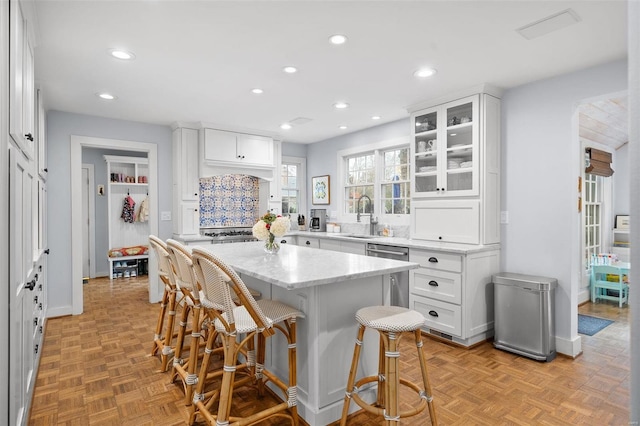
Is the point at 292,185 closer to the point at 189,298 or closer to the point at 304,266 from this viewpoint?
the point at 189,298

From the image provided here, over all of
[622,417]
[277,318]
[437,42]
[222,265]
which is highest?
[437,42]

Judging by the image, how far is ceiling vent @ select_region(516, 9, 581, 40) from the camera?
217 centimetres

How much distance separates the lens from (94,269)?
6.50 meters

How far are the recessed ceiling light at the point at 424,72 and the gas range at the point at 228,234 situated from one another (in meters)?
3.24

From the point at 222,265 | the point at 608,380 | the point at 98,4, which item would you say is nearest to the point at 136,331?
the point at 222,265

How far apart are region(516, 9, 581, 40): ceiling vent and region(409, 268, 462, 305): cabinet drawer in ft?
6.49

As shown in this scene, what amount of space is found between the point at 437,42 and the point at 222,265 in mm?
2106

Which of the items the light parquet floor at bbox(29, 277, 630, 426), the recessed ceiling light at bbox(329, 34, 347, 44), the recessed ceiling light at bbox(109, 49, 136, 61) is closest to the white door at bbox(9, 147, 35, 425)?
the light parquet floor at bbox(29, 277, 630, 426)

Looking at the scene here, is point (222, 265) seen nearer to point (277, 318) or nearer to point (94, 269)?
point (277, 318)

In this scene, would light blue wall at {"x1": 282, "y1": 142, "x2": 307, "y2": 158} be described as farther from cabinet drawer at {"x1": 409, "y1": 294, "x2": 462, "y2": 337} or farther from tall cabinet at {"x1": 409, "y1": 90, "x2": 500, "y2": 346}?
cabinet drawer at {"x1": 409, "y1": 294, "x2": 462, "y2": 337}

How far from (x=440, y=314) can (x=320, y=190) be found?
326 cm

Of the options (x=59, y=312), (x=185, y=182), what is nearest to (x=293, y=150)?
(x=185, y=182)

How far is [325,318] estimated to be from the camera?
2057 millimetres

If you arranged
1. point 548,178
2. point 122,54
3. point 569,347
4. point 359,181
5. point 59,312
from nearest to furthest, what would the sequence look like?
point 122,54 < point 569,347 < point 548,178 < point 59,312 < point 359,181
